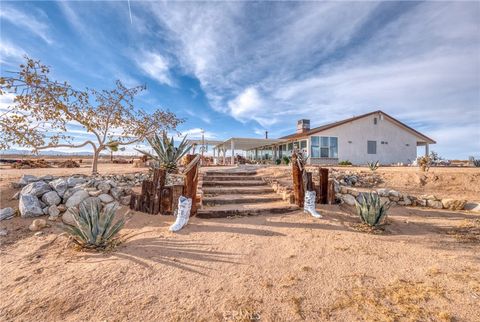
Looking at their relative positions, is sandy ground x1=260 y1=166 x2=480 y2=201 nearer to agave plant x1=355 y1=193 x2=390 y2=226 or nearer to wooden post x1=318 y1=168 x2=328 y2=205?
wooden post x1=318 y1=168 x2=328 y2=205

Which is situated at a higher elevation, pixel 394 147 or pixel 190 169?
pixel 394 147

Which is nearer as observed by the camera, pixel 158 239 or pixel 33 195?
pixel 158 239

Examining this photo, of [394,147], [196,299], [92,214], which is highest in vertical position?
[394,147]

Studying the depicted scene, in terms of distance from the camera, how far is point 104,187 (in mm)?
5488

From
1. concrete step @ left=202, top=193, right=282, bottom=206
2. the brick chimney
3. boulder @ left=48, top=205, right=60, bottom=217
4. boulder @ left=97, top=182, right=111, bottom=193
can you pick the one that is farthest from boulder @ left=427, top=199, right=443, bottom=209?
the brick chimney

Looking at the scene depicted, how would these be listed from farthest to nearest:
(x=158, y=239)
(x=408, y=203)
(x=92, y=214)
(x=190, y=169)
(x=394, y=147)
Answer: (x=394, y=147) → (x=408, y=203) → (x=190, y=169) → (x=158, y=239) → (x=92, y=214)

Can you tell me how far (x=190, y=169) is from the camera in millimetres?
4691

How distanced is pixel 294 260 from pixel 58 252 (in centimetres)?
355

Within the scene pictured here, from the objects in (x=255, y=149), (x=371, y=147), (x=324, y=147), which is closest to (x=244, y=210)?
(x=324, y=147)

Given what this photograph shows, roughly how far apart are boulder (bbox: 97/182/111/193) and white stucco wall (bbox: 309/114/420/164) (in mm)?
16307

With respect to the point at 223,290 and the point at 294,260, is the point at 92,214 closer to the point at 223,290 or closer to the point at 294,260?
the point at 223,290

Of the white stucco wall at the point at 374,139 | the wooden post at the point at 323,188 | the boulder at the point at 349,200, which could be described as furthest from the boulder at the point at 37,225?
the white stucco wall at the point at 374,139

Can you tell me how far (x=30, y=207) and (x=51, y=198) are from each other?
1.24ft

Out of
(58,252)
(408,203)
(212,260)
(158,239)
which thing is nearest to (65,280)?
(58,252)
